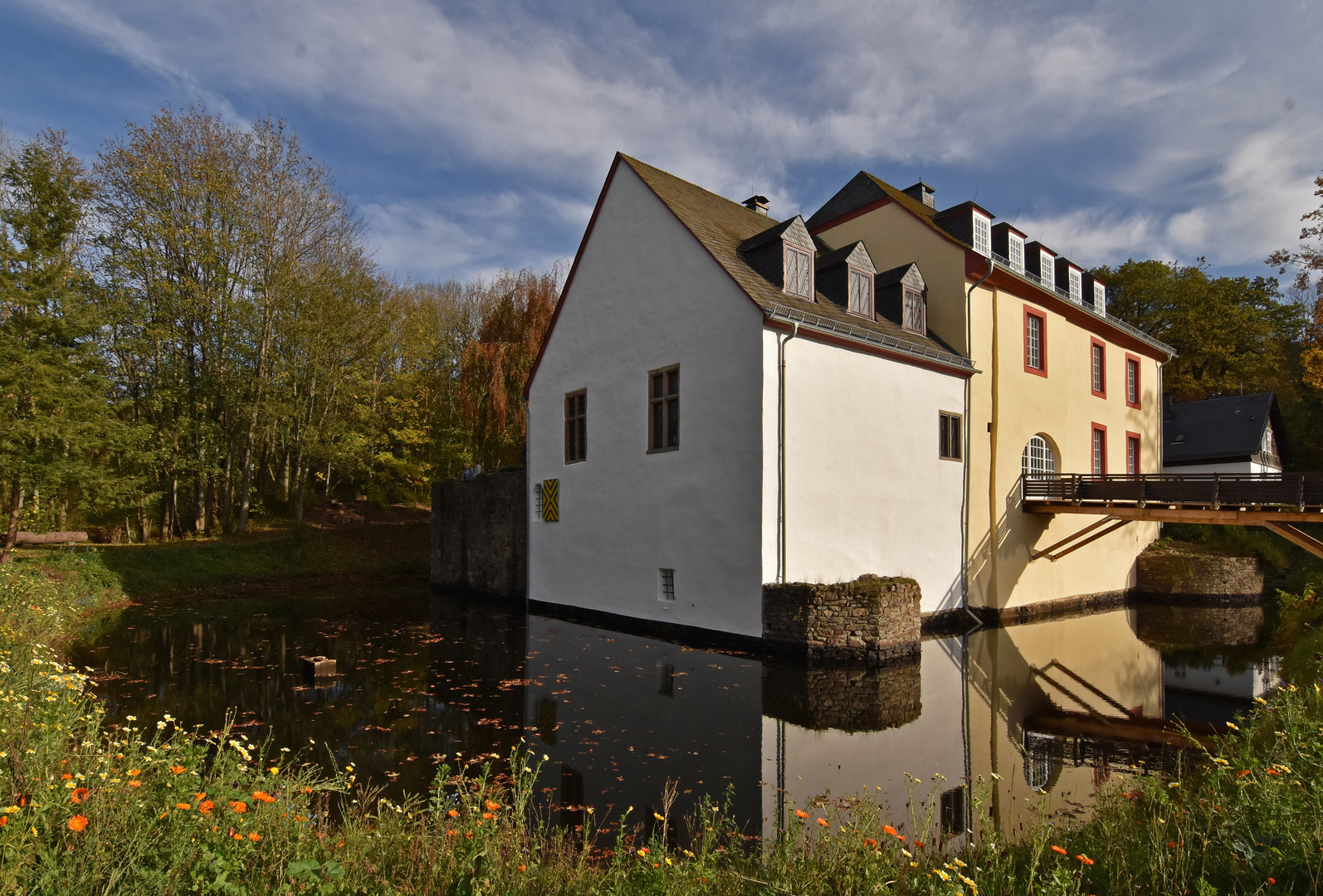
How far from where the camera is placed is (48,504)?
18078mm

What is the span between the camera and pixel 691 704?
8750 mm

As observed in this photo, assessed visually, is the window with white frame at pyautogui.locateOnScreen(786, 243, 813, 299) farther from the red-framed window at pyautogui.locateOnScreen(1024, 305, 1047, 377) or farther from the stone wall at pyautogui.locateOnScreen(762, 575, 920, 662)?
the red-framed window at pyautogui.locateOnScreen(1024, 305, 1047, 377)

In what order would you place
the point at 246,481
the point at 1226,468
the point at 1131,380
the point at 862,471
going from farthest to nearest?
the point at 1226,468, the point at 246,481, the point at 1131,380, the point at 862,471

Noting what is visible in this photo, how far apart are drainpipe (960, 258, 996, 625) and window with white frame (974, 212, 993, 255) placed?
4.28 ft

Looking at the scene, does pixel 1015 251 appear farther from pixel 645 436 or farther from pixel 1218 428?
pixel 1218 428

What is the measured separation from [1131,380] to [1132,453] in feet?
7.45

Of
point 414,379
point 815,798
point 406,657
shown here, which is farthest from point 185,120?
point 815,798

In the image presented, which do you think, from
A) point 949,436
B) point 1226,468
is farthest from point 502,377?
point 1226,468

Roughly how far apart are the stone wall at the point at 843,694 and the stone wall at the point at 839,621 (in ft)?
0.94

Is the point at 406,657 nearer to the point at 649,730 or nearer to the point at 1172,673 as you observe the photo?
the point at 649,730

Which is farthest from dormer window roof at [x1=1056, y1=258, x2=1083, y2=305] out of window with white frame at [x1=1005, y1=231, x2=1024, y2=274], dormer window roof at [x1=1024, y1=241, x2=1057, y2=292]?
window with white frame at [x1=1005, y1=231, x2=1024, y2=274]

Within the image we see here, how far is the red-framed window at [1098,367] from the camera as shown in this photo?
19.9 meters

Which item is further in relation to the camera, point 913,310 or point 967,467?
point 913,310

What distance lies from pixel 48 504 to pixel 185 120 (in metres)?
11.7
